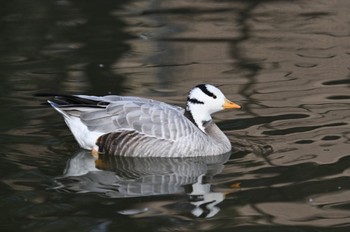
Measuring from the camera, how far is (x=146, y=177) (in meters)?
8.83

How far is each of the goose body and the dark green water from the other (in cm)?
13

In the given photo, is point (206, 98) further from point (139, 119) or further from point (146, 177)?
A: point (146, 177)

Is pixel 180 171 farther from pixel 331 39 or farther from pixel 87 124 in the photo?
pixel 331 39

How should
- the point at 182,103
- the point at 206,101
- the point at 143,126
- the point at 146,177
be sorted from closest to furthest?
the point at 146,177 → the point at 143,126 → the point at 206,101 → the point at 182,103

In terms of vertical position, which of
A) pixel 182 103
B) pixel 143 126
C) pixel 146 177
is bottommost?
pixel 146 177

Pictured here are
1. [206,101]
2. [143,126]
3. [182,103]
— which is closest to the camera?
[143,126]

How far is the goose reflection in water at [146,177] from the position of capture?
8.27 m

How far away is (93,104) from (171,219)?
2.32 metres

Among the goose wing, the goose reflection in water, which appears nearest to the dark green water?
the goose reflection in water

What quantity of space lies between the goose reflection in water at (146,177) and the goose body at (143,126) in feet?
0.29

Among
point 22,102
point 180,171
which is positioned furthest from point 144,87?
point 180,171

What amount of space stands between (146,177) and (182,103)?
6.90 ft

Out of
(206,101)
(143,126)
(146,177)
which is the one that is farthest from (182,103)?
(146,177)

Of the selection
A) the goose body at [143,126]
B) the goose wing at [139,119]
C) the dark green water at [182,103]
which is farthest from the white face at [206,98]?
the dark green water at [182,103]
